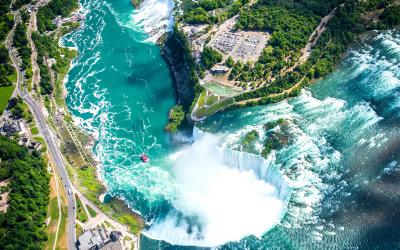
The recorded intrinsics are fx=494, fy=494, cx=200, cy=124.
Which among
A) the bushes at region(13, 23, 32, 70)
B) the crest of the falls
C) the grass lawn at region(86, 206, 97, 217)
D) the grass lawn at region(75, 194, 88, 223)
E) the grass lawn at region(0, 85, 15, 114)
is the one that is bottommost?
the crest of the falls

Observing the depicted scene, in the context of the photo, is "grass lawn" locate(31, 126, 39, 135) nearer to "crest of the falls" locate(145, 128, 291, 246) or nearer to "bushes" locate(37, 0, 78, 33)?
"crest of the falls" locate(145, 128, 291, 246)

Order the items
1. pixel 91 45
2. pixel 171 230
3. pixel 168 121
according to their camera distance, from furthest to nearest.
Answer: pixel 91 45
pixel 168 121
pixel 171 230

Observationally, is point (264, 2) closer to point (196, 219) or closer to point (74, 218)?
point (196, 219)

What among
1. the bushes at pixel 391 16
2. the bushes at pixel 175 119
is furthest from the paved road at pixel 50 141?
the bushes at pixel 391 16

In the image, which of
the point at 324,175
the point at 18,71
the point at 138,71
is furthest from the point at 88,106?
the point at 324,175

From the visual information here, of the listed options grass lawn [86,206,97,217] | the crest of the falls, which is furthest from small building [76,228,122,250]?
the crest of the falls

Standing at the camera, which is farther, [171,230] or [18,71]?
[18,71]

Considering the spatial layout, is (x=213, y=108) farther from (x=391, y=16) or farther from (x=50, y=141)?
(x=391, y=16)
